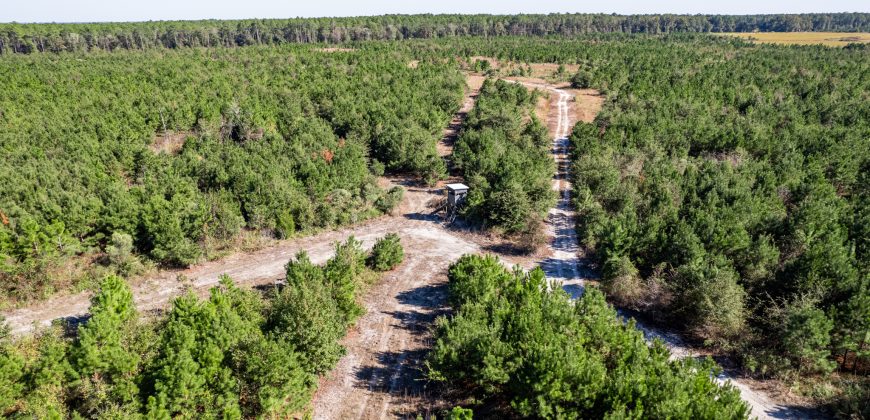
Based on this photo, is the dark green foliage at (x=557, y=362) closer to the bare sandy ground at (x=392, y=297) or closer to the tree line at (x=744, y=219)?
the bare sandy ground at (x=392, y=297)

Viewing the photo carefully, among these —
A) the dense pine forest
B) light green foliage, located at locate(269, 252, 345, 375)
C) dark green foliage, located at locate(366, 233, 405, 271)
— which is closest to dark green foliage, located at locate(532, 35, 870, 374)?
the dense pine forest

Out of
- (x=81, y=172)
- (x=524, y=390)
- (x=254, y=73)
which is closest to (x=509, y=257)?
(x=524, y=390)

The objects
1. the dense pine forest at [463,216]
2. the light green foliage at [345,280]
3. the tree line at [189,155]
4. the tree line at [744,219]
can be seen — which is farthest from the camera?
the tree line at [189,155]

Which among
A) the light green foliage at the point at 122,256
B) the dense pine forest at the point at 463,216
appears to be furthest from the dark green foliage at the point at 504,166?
the light green foliage at the point at 122,256

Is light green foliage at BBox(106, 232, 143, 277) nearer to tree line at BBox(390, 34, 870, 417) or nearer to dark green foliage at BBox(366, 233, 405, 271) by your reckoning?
dark green foliage at BBox(366, 233, 405, 271)

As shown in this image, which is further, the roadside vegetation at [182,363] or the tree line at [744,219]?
the tree line at [744,219]

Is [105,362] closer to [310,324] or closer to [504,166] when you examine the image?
[310,324]
